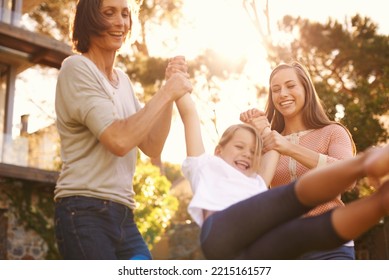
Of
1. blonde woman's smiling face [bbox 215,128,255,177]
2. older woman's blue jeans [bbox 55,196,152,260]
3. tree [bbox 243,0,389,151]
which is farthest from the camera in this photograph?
tree [bbox 243,0,389,151]

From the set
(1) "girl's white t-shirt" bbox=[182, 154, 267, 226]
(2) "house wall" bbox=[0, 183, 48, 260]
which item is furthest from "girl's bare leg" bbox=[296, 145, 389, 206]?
(2) "house wall" bbox=[0, 183, 48, 260]

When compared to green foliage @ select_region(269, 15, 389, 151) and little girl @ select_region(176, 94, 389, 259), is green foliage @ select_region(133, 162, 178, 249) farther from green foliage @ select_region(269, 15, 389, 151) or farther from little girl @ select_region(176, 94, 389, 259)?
little girl @ select_region(176, 94, 389, 259)

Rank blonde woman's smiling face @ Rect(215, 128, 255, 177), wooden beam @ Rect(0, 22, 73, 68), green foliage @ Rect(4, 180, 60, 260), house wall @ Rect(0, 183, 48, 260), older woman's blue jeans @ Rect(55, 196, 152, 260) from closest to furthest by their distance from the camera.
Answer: older woman's blue jeans @ Rect(55, 196, 152, 260) → blonde woman's smiling face @ Rect(215, 128, 255, 177) → house wall @ Rect(0, 183, 48, 260) → green foliage @ Rect(4, 180, 60, 260) → wooden beam @ Rect(0, 22, 73, 68)

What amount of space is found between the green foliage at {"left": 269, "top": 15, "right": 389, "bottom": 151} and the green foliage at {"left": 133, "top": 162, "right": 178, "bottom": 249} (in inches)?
91.2

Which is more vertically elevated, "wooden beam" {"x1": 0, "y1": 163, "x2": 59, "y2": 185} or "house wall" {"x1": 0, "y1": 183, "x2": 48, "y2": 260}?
"wooden beam" {"x1": 0, "y1": 163, "x2": 59, "y2": 185}

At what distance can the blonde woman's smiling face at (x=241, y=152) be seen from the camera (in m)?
1.61

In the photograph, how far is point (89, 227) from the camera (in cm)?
142

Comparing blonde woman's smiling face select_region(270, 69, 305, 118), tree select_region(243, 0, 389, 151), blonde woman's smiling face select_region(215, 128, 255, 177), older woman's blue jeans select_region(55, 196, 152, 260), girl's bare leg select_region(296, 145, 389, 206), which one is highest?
tree select_region(243, 0, 389, 151)

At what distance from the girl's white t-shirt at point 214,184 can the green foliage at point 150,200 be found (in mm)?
7040

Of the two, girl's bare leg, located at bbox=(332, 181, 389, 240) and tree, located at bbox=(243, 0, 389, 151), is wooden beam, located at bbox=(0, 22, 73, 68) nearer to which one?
tree, located at bbox=(243, 0, 389, 151)

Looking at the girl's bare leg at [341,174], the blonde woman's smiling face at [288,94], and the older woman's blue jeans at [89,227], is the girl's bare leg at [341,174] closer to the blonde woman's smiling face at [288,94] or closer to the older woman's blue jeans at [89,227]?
the older woman's blue jeans at [89,227]

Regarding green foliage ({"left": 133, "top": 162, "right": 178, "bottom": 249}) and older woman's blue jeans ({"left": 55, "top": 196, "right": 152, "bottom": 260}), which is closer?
older woman's blue jeans ({"left": 55, "top": 196, "right": 152, "bottom": 260})

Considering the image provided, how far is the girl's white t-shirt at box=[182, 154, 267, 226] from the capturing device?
1.48 m

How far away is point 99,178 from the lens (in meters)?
1.46
